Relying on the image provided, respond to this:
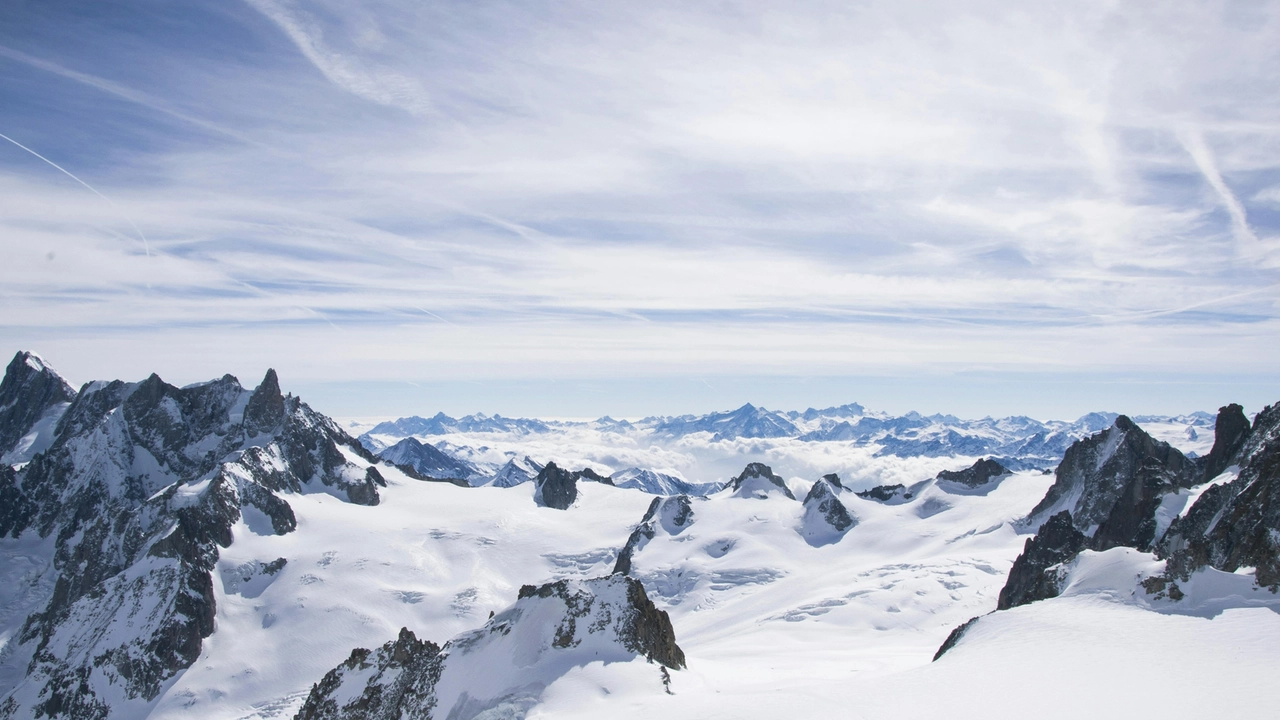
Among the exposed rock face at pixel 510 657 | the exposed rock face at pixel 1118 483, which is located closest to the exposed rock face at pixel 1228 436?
the exposed rock face at pixel 1118 483

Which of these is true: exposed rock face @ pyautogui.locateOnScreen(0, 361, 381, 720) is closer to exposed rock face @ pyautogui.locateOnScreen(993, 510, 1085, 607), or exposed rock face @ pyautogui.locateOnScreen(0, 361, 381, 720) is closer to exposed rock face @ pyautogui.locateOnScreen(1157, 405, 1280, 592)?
exposed rock face @ pyautogui.locateOnScreen(993, 510, 1085, 607)

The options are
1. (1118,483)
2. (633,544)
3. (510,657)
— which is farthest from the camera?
(633,544)

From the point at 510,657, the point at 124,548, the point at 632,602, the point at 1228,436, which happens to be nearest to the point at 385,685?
the point at 510,657

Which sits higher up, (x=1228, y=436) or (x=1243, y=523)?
(x=1228, y=436)

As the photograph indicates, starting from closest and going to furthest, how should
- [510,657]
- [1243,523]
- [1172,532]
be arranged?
1. [510,657]
2. [1243,523]
3. [1172,532]

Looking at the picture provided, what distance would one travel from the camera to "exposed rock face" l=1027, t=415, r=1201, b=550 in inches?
3888

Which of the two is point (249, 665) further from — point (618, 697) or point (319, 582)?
point (618, 697)

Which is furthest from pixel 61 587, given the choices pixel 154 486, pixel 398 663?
pixel 398 663

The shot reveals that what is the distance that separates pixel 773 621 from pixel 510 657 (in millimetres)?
84096

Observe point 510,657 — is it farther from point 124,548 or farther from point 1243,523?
point 124,548

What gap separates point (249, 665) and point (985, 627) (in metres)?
124

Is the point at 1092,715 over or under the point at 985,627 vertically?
over

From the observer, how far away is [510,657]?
5525 centimetres

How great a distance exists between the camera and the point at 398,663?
200 feet
